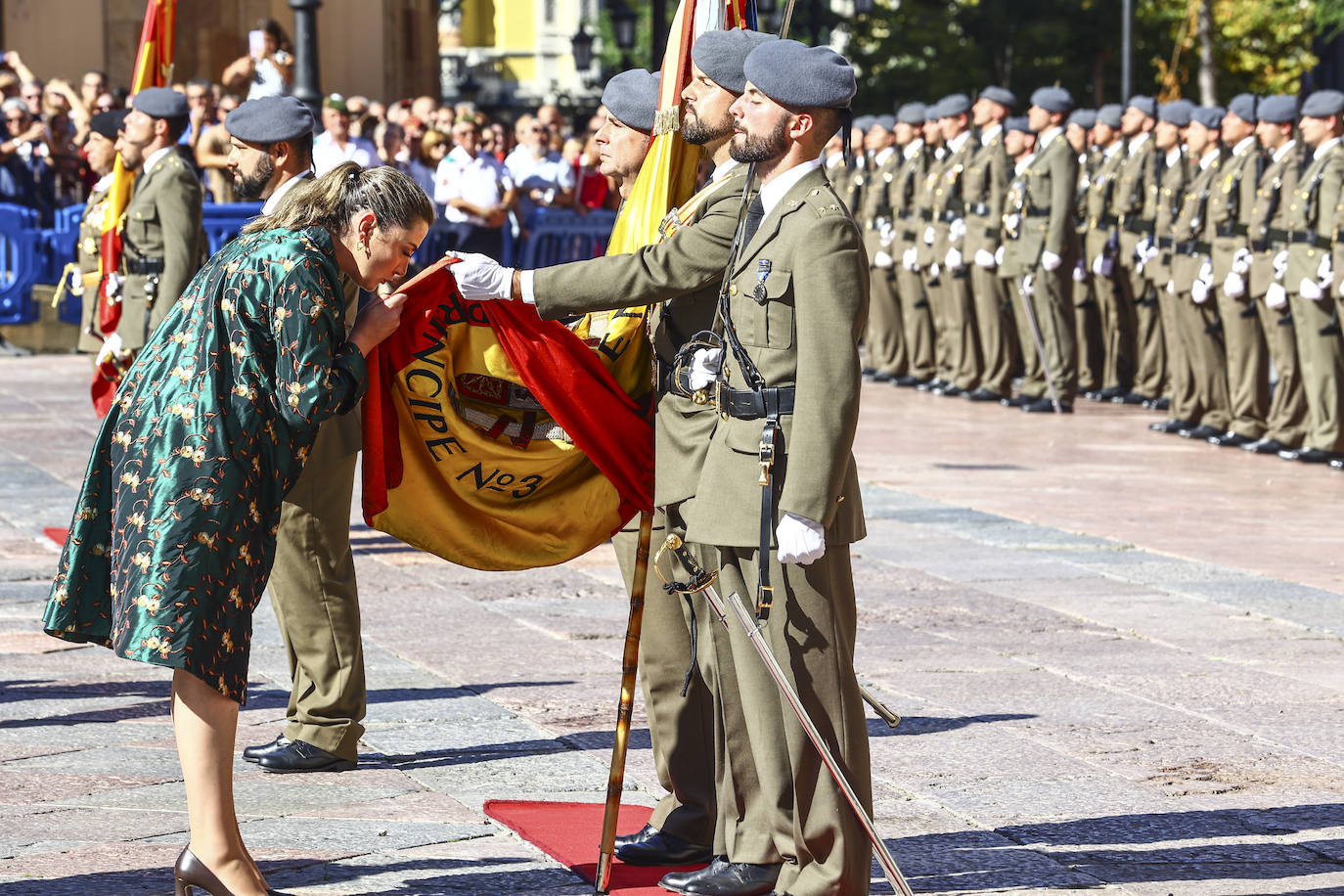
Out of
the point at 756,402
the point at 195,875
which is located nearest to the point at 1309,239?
the point at 756,402

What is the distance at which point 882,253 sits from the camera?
17.5 meters

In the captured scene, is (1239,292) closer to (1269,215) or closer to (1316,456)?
(1269,215)

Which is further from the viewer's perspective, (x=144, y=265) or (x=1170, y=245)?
(x=1170, y=245)

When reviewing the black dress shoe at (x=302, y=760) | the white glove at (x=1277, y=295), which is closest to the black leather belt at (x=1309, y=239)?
the white glove at (x=1277, y=295)

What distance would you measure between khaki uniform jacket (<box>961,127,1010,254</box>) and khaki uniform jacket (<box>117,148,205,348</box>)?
8566mm

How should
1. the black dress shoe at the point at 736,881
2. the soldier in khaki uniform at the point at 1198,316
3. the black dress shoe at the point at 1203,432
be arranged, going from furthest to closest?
the soldier in khaki uniform at the point at 1198,316 → the black dress shoe at the point at 1203,432 → the black dress shoe at the point at 736,881

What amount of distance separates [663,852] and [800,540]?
105cm

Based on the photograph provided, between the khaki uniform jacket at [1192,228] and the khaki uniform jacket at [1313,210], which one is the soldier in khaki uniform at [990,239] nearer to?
the khaki uniform jacket at [1192,228]

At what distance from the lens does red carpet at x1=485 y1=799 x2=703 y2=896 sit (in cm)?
477

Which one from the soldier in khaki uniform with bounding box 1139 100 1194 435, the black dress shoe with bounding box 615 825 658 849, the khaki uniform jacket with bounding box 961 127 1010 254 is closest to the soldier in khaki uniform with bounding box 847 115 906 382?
the khaki uniform jacket with bounding box 961 127 1010 254

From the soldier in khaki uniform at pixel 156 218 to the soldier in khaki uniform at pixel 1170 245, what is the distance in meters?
7.58

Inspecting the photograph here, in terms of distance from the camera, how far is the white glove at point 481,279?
15.2 feet

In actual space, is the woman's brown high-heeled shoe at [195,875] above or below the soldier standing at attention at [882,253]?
below

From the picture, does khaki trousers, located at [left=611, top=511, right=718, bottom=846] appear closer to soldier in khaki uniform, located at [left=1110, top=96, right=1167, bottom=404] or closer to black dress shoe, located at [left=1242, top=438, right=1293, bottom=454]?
black dress shoe, located at [left=1242, top=438, right=1293, bottom=454]
